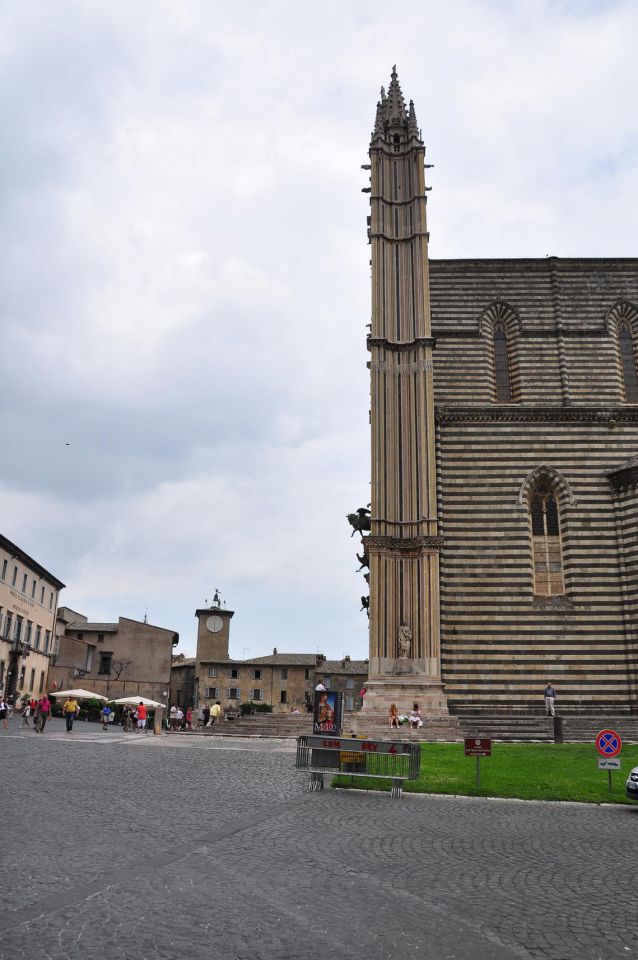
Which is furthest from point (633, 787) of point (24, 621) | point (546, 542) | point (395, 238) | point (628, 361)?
point (24, 621)

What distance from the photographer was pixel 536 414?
31234mm

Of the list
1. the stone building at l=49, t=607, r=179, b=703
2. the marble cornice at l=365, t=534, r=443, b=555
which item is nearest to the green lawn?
the marble cornice at l=365, t=534, r=443, b=555

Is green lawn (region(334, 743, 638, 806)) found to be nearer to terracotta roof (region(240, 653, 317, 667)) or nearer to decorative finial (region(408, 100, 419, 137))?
decorative finial (region(408, 100, 419, 137))

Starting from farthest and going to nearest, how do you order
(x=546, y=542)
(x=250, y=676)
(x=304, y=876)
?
(x=250, y=676) → (x=546, y=542) → (x=304, y=876)

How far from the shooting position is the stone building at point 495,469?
2792 cm

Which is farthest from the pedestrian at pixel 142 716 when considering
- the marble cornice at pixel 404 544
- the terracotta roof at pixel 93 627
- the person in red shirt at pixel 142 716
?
the terracotta roof at pixel 93 627

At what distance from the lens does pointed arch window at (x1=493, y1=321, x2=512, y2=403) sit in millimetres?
33469

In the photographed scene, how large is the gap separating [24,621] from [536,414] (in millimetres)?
34653

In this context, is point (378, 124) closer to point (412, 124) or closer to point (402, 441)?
point (412, 124)

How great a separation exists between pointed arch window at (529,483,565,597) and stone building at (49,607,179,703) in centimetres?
4400

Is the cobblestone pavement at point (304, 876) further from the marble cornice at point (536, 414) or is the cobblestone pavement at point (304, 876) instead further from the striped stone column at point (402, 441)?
the marble cornice at point (536, 414)

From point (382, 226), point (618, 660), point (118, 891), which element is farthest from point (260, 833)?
point (382, 226)

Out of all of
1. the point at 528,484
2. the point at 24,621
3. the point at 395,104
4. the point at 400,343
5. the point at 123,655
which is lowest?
the point at 123,655

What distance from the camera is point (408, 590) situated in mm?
28219
